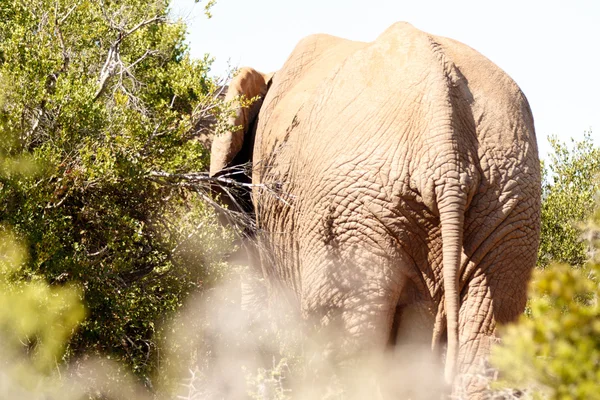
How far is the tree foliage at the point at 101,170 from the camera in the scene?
6.17m

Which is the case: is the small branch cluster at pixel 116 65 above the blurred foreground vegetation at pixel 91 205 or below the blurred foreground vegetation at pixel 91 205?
above

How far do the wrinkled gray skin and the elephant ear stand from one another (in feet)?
6.31

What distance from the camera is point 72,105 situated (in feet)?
20.9

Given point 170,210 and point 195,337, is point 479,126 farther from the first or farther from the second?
point 195,337

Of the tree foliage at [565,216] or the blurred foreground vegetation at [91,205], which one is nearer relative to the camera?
the blurred foreground vegetation at [91,205]

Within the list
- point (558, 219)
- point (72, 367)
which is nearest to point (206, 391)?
point (72, 367)

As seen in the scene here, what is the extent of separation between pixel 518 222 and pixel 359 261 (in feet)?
3.55

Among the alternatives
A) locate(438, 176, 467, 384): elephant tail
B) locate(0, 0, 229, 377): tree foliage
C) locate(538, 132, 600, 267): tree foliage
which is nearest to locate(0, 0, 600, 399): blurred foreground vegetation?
locate(0, 0, 229, 377): tree foliage

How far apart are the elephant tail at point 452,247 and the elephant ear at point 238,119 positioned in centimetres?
276

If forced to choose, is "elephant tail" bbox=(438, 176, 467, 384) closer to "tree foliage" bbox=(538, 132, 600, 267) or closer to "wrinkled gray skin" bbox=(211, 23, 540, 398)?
"wrinkled gray skin" bbox=(211, 23, 540, 398)

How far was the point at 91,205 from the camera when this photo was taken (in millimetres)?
6711

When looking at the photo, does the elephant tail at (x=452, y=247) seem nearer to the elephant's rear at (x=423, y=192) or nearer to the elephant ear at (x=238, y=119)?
the elephant's rear at (x=423, y=192)

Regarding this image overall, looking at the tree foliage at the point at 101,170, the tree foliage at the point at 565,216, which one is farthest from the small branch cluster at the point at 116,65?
the tree foliage at the point at 565,216

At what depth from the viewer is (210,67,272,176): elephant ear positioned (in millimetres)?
7969
